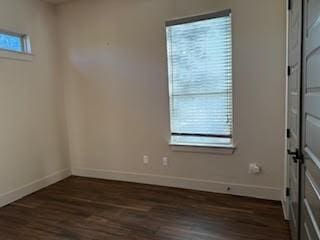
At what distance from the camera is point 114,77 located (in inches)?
157

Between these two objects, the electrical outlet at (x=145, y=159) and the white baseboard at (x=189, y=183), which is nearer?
the white baseboard at (x=189, y=183)

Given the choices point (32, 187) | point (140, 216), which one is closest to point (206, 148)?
point (140, 216)

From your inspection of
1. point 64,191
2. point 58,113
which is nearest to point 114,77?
point 58,113

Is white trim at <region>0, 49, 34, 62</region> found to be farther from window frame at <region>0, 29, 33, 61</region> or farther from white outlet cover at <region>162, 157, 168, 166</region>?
white outlet cover at <region>162, 157, 168, 166</region>

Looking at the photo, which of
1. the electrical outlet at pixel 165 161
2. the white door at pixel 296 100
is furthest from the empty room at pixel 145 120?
the white door at pixel 296 100

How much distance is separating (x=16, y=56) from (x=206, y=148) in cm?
297

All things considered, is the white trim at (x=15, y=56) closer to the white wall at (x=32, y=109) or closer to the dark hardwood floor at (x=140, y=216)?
the white wall at (x=32, y=109)

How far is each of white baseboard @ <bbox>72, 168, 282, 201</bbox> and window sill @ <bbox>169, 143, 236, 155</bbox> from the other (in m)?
0.43

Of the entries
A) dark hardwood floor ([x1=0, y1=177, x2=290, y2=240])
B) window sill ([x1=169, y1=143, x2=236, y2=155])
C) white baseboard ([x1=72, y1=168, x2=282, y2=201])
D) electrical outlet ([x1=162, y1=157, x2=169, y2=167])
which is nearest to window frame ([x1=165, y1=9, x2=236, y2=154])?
window sill ([x1=169, y1=143, x2=236, y2=155])

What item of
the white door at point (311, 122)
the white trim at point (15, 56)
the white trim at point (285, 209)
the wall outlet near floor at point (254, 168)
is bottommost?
the white trim at point (285, 209)

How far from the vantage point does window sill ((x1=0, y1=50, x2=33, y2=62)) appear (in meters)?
3.40

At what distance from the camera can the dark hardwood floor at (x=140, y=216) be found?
8.42 feet

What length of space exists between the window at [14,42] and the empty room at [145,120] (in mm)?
20

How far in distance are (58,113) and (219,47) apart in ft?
9.31
